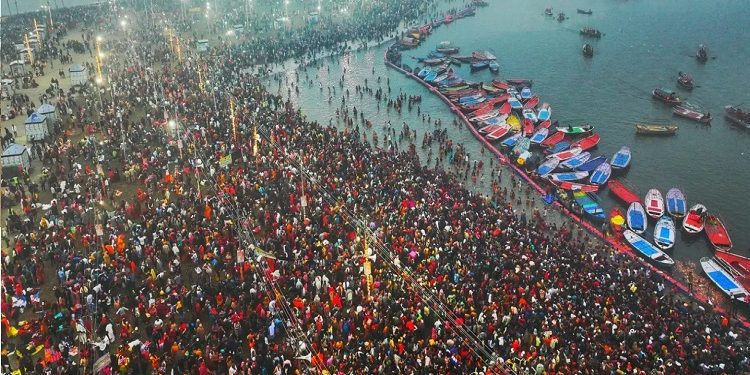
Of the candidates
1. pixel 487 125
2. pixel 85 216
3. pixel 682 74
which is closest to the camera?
pixel 85 216

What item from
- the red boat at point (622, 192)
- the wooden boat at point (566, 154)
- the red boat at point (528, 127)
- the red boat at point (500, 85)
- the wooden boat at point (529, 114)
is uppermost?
the red boat at point (500, 85)

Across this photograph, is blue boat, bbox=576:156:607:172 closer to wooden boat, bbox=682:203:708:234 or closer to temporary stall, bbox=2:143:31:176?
wooden boat, bbox=682:203:708:234

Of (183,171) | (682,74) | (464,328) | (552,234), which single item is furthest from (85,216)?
(682,74)

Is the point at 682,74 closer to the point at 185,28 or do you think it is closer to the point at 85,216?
the point at 85,216

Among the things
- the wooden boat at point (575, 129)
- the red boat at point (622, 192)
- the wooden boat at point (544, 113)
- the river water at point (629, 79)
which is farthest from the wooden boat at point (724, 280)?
the wooden boat at point (544, 113)

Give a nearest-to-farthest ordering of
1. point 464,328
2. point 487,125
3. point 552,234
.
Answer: point 464,328, point 552,234, point 487,125

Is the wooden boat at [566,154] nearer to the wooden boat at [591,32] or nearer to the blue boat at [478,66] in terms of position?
→ the blue boat at [478,66]
